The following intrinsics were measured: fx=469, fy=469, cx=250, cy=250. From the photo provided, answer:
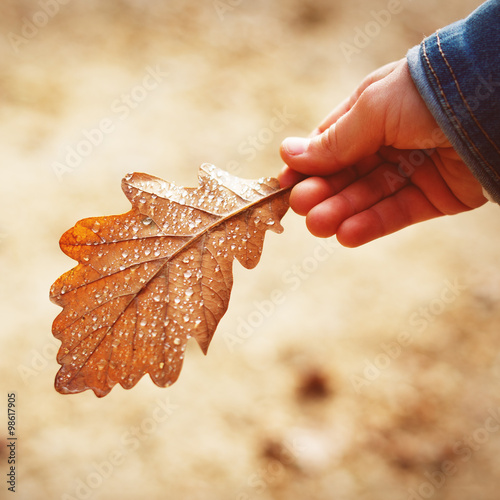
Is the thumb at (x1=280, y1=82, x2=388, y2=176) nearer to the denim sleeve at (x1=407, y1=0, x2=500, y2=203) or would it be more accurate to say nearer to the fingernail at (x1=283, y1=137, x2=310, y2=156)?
the fingernail at (x1=283, y1=137, x2=310, y2=156)

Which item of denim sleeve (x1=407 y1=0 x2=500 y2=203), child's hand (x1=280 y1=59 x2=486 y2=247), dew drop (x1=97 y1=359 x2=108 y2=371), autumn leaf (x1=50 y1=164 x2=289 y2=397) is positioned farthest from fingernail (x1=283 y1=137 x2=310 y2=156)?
dew drop (x1=97 y1=359 x2=108 y2=371)

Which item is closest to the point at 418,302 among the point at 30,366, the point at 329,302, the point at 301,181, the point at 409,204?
the point at 329,302

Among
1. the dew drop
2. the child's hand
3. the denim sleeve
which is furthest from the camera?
the child's hand

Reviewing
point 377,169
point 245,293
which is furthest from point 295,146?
point 245,293

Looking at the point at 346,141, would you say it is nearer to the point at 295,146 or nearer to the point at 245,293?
the point at 295,146

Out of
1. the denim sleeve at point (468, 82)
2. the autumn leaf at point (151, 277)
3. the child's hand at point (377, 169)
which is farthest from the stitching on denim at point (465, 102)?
the autumn leaf at point (151, 277)

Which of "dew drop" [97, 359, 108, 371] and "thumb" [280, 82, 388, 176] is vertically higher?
"dew drop" [97, 359, 108, 371]

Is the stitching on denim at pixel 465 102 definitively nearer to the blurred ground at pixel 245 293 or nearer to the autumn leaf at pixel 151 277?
the autumn leaf at pixel 151 277

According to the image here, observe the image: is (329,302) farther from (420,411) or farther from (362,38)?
(362,38)
